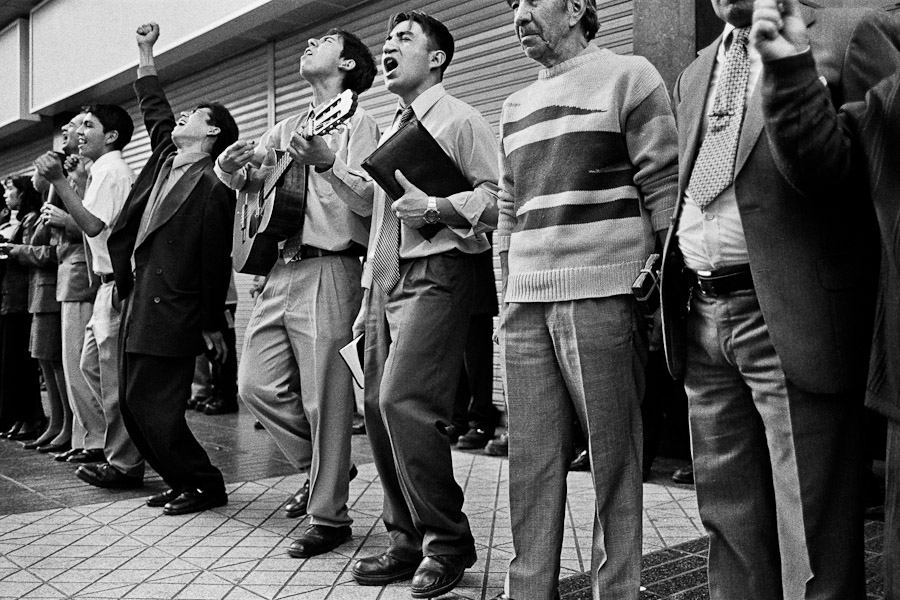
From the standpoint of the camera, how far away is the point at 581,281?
2.92 meters

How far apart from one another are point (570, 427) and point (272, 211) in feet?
6.27

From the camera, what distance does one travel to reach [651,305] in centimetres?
286

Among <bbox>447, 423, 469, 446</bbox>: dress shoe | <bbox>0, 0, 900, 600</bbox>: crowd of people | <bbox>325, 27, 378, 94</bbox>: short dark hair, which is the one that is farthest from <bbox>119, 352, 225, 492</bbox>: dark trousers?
<bbox>447, 423, 469, 446</bbox>: dress shoe

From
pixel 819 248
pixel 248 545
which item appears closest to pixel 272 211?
pixel 248 545

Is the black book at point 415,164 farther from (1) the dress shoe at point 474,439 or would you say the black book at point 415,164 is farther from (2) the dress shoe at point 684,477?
(1) the dress shoe at point 474,439

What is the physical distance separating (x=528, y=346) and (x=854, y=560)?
1.18 m

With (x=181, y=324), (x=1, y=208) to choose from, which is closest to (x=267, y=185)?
(x=181, y=324)

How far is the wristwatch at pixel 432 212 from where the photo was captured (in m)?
3.52

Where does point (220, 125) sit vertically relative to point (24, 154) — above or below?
below

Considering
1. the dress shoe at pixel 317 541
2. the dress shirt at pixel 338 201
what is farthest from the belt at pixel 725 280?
the dress shoe at pixel 317 541

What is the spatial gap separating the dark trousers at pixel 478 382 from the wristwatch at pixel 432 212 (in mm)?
3463

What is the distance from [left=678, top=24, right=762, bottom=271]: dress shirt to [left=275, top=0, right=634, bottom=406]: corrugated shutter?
4637 millimetres

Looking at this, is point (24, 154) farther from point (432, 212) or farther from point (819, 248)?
point (819, 248)

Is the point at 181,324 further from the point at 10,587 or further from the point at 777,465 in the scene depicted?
the point at 777,465
